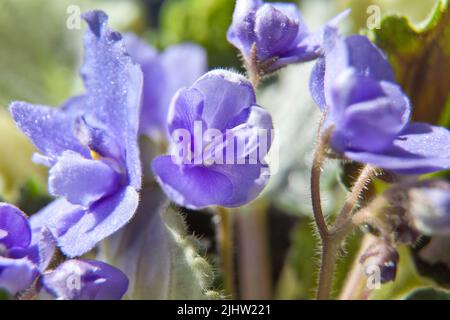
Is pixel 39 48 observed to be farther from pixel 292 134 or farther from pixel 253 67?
pixel 253 67

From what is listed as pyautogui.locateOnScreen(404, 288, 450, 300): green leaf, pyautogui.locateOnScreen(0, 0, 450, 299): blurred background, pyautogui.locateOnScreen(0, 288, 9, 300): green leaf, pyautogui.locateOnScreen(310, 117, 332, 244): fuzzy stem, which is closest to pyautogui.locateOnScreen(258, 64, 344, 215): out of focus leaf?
pyautogui.locateOnScreen(0, 0, 450, 299): blurred background

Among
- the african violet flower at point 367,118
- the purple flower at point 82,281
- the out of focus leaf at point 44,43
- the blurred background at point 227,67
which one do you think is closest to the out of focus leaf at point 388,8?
the blurred background at point 227,67

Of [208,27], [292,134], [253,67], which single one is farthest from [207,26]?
[253,67]

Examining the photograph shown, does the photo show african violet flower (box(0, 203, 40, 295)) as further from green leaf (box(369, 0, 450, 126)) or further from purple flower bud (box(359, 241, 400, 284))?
green leaf (box(369, 0, 450, 126))

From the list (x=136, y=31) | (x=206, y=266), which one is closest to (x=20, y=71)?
(x=136, y=31)

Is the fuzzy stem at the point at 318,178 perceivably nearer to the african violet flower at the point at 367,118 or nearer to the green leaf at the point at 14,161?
the african violet flower at the point at 367,118

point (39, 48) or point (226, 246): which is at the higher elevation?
point (39, 48)
